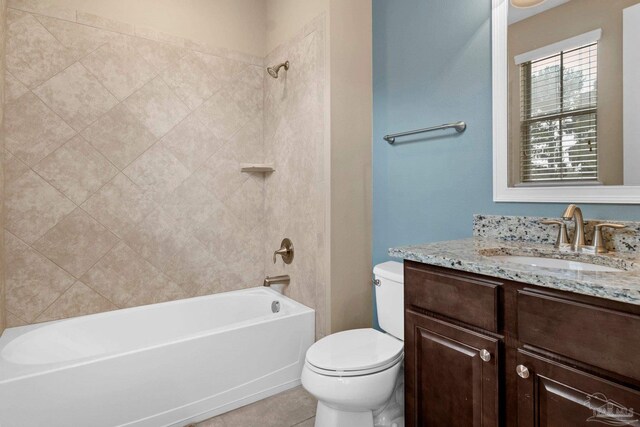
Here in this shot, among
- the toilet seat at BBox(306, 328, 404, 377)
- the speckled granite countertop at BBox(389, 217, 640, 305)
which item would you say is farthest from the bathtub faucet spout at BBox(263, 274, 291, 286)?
the speckled granite countertop at BBox(389, 217, 640, 305)

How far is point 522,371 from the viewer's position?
0.93m

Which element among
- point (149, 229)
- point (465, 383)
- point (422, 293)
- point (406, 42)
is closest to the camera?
point (465, 383)

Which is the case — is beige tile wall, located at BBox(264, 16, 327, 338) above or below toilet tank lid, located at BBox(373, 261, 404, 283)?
above

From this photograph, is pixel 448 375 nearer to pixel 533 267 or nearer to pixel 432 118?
pixel 533 267

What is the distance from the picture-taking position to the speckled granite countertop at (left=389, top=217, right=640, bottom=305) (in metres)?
0.77

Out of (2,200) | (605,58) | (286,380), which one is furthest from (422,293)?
(2,200)

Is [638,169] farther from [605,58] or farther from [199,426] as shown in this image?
[199,426]

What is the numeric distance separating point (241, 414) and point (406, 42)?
91.2 inches

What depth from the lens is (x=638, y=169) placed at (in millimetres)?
1172

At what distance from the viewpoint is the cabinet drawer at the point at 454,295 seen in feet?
3.30

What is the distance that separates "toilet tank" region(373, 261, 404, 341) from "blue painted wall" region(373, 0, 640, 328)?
347 millimetres

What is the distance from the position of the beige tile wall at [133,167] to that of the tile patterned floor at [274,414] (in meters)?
0.61

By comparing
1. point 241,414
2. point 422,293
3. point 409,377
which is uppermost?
point 422,293

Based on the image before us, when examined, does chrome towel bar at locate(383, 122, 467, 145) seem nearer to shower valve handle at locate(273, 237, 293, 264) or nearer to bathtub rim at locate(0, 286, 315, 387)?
shower valve handle at locate(273, 237, 293, 264)
